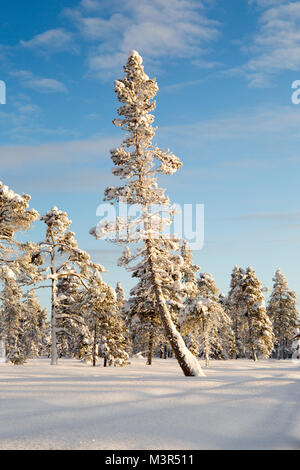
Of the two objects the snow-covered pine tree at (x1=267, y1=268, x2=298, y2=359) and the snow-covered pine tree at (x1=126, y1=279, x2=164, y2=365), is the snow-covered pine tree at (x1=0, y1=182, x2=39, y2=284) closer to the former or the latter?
the snow-covered pine tree at (x1=126, y1=279, x2=164, y2=365)

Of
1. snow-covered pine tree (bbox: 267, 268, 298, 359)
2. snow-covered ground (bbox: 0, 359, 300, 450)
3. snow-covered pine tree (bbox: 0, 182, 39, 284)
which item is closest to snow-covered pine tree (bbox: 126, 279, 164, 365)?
snow-covered pine tree (bbox: 0, 182, 39, 284)

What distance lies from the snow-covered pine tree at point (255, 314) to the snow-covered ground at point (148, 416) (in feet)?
127

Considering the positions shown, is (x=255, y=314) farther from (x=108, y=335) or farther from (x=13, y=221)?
(x=13, y=221)

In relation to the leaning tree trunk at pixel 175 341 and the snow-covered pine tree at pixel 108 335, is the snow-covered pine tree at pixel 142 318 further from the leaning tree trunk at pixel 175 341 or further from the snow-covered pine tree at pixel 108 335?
the leaning tree trunk at pixel 175 341

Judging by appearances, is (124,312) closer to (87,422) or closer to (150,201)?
(150,201)

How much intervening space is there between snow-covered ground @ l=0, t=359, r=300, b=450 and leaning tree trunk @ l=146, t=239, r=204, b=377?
4.84 meters

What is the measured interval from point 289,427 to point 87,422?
4.11 metres

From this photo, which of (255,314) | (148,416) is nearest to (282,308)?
(255,314)

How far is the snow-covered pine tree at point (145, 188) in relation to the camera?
18.0 metres

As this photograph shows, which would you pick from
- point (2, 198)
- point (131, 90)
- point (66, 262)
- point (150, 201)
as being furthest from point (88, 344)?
point (131, 90)

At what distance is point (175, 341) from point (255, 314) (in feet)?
114

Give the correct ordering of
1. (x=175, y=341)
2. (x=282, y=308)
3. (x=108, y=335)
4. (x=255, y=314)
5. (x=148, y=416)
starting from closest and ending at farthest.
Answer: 1. (x=148, y=416)
2. (x=175, y=341)
3. (x=108, y=335)
4. (x=255, y=314)
5. (x=282, y=308)

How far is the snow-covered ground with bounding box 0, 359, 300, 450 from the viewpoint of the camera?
268 inches

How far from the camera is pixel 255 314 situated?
163ft
